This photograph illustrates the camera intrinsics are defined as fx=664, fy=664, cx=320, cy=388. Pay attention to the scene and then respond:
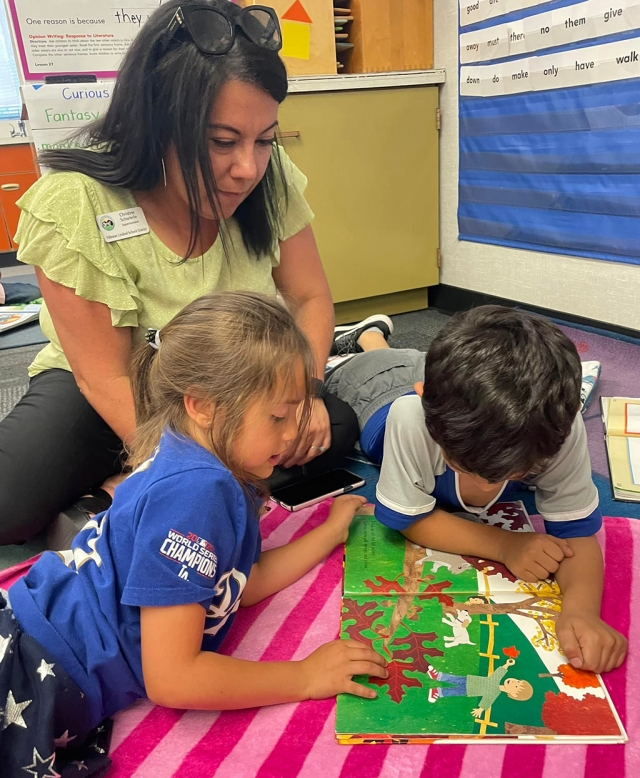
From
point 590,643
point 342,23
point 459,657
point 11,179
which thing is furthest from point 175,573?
point 11,179

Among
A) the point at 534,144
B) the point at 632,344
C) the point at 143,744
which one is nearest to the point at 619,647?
the point at 143,744

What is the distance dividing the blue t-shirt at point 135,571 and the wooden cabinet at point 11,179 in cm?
348

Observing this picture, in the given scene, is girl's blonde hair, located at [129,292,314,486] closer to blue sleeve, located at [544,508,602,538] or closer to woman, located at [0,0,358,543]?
woman, located at [0,0,358,543]

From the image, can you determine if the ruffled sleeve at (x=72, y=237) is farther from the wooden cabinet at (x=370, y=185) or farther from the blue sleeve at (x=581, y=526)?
the wooden cabinet at (x=370, y=185)

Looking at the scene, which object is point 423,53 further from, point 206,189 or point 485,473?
point 485,473

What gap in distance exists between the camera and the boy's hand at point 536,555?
2.83 feet

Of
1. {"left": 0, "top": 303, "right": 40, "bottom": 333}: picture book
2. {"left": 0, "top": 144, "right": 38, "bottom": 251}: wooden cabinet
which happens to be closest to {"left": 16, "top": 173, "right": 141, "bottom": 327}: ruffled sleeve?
{"left": 0, "top": 303, "right": 40, "bottom": 333}: picture book

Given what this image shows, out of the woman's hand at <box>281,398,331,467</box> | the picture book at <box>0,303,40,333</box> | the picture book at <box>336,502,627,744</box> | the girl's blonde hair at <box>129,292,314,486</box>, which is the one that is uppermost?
the girl's blonde hair at <box>129,292,314,486</box>

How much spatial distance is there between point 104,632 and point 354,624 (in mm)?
308

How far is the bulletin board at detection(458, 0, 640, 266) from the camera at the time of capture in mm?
1608

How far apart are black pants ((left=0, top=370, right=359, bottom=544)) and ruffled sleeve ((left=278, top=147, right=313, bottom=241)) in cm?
46

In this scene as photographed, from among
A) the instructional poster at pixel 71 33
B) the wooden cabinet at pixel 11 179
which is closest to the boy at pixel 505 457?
the instructional poster at pixel 71 33

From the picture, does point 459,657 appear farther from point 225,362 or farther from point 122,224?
point 122,224

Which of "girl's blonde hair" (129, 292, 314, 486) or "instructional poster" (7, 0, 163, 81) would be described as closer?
"girl's blonde hair" (129, 292, 314, 486)
